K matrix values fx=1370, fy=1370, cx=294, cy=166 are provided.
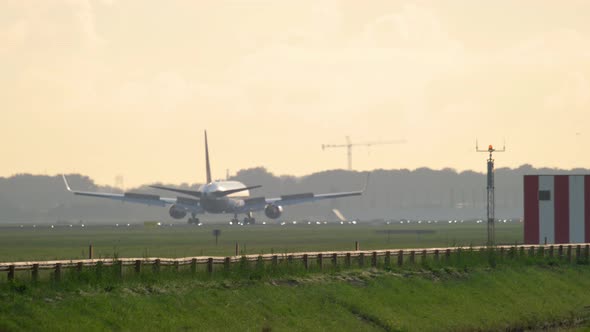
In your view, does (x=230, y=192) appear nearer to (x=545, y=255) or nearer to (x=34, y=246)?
(x=34, y=246)

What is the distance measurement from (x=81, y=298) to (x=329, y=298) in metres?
11.6

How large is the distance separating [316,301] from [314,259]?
926 cm

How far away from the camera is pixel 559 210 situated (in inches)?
3868

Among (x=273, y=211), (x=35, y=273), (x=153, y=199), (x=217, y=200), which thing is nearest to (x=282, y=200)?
(x=273, y=211)

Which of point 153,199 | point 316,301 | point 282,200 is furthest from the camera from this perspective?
point 282,200

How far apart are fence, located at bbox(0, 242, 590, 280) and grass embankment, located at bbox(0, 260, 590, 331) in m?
0.67

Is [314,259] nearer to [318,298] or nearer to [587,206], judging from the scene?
[318,298]

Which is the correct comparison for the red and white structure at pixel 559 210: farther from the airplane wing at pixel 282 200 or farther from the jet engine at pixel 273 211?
Answer: the jet engine at pixel 273 211

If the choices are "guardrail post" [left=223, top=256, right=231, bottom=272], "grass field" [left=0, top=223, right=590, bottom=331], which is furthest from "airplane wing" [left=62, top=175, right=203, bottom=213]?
"guardrail post" [left=223, top=256, right=231, bottom=272]

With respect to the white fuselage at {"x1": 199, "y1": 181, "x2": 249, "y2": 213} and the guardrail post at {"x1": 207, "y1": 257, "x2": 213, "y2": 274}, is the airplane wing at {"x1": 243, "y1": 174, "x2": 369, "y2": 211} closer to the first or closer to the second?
the white fuselage at {"x1": 199, "y1": 181, "x2": 249, "y2": 213}

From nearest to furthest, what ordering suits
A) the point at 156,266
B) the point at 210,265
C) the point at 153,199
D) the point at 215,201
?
the point at 156,266
the point at 210,265
the point at 215,201
the point at 153,199

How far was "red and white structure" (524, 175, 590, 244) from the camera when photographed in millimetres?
97625

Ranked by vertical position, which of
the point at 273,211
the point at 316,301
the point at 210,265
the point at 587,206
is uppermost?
the point at 587,206

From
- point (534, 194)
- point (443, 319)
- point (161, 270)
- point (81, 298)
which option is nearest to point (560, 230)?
point (534, 194)
